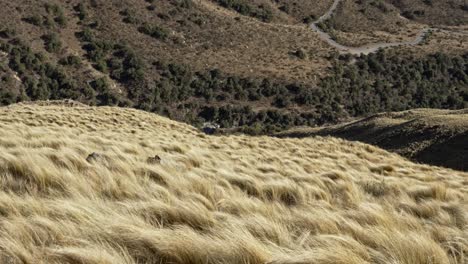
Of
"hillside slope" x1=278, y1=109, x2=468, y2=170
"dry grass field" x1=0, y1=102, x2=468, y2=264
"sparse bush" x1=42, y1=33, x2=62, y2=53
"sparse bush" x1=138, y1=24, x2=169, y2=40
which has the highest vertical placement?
"dry grass field" x1=0, y1=102, x2=468, y2=264

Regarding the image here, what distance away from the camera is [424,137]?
2495 cm

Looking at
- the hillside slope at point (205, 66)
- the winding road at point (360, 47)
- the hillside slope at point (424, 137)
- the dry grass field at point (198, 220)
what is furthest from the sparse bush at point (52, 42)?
the dry grass field at point (198, 220)

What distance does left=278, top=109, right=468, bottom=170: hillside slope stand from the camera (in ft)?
73.2

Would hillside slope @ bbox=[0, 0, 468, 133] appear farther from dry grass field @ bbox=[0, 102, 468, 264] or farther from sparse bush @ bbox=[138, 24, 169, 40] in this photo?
dry grass field @ bbox=[0, 102, 468, 264]

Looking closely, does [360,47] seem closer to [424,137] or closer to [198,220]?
[424,137]

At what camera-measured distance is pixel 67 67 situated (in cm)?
4450

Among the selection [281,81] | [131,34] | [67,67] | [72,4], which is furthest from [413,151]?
[72,4]

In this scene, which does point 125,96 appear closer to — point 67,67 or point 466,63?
point 67,67

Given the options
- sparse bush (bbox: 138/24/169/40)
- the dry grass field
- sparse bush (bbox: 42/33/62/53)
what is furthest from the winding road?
the dry grass field

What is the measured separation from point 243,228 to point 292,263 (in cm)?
85

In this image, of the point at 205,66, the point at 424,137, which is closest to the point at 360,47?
the point at 205,66

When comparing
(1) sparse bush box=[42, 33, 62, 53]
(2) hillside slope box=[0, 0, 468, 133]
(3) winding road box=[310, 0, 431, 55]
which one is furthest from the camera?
(3) winding road box=[310, 0, 431, 55]

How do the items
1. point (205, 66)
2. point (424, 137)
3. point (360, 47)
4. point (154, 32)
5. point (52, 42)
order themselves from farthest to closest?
point (360, 47) < point (154, 32) < point (205, 66) < point (52, 42) < point (424, 137)

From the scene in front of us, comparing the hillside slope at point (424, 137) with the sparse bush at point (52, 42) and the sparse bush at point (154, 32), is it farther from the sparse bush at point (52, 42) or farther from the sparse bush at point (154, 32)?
the sparse bush at point (52, 42)
